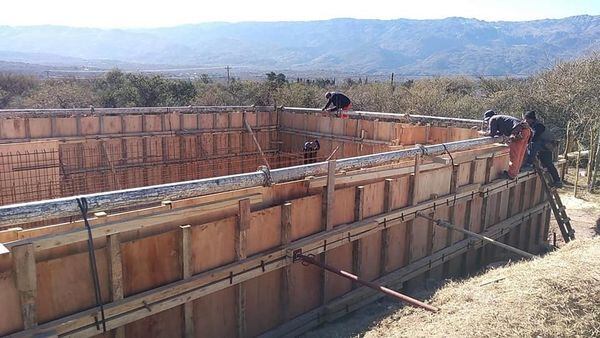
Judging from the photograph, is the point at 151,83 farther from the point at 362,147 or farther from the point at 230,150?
the point at 362,147

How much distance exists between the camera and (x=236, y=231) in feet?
20.3

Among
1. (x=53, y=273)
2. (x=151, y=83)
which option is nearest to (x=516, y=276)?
(x=53, y=273)

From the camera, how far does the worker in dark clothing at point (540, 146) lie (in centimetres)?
1185

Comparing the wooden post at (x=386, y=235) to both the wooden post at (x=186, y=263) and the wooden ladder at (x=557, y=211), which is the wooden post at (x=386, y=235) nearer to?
the wooden post at (x=186, y=263)

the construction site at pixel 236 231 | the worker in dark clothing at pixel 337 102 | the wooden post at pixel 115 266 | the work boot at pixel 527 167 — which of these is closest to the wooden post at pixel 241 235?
the construction site at pixel 236 231

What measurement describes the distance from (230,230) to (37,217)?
2.28m

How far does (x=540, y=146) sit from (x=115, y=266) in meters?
10.4

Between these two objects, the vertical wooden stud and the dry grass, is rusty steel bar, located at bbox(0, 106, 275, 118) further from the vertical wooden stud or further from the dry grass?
the dry grass

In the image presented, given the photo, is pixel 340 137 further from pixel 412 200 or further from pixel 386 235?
pixel 386 235

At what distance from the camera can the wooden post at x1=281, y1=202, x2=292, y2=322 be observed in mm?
6711

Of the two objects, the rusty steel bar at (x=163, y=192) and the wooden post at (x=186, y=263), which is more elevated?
the rusty steel bar at (x=163, y=192)

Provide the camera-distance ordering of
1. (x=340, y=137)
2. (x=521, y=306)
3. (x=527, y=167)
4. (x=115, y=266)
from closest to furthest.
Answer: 1. (x=115, y=266)
2. (x=521, y=306)
3. (x=527, y=167)
4. (x=340, y=137)

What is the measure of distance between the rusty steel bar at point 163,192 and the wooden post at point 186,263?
1.39 ft

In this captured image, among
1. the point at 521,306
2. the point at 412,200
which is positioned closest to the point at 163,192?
the point at 521,306
